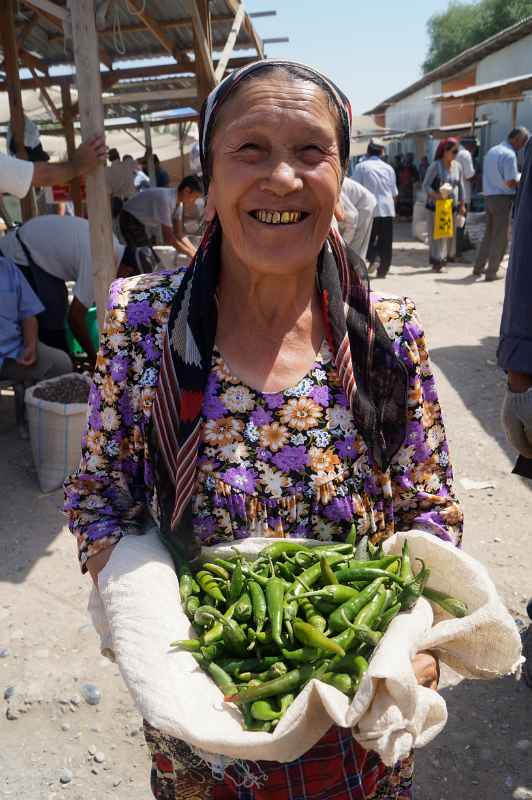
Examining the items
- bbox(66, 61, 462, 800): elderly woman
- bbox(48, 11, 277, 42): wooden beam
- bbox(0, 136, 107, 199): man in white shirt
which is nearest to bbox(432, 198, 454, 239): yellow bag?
bbox(48, 11, 277, 42): wooden beam

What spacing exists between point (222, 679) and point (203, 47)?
577cm

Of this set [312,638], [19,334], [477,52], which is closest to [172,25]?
[19,334]

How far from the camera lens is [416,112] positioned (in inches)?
1405

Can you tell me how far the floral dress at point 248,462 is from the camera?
5.28 feet

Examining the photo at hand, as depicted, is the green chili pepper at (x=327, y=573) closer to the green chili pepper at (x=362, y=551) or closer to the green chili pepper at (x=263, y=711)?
the green chili pepper at (x=362, y=551)

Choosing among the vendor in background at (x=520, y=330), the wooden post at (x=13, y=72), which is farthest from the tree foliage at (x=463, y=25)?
the vendor in background at (x=520, y=330)

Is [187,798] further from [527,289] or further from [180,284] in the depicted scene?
[527,289]

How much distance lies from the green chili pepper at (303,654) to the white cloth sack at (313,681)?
0.37ft

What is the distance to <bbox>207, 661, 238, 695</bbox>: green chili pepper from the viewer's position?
4.37 ft

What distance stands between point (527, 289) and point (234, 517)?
4.60 feet

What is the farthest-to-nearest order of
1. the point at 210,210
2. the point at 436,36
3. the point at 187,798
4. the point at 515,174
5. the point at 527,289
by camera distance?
1. the point at 436,36
2. the point at 515,174
3. the point at 527,289
4. the point at 210,210
5. the point at 187,798

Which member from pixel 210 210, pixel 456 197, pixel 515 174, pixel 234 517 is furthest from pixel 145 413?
pixel 456 197

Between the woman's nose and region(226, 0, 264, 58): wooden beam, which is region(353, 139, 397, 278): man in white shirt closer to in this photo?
region(226, 0, 264, 58): wooden beam

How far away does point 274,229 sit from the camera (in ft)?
4.99
